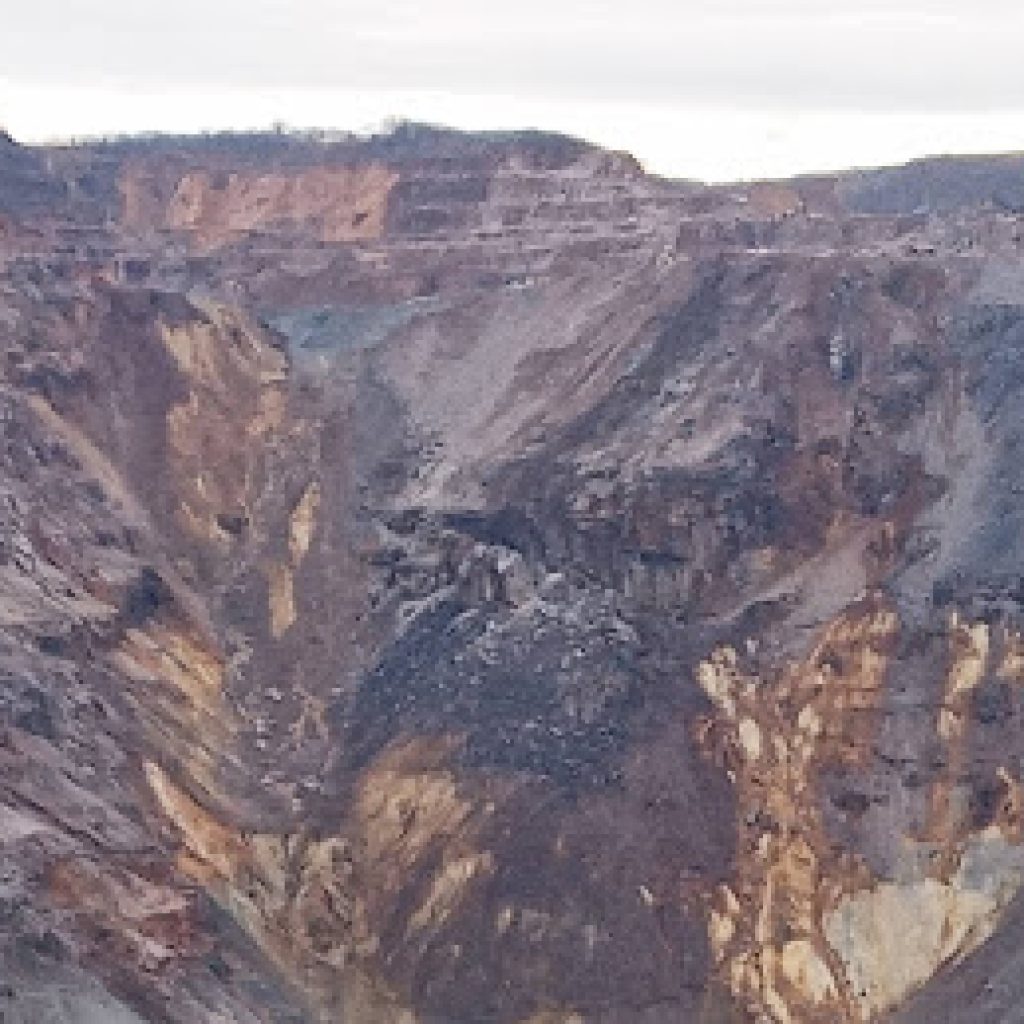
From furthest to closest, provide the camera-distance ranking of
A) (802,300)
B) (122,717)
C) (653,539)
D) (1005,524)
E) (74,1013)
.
Result: (802,300), (653,539), (1005,524), (122,717), (74,1013)

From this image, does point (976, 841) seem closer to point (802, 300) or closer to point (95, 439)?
point (802, 300)

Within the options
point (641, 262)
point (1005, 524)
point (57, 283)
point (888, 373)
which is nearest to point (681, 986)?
point (1005, 524)

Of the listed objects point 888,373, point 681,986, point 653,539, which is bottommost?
point 681,986

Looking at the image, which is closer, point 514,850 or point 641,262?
point 514,850

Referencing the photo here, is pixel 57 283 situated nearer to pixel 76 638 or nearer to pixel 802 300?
pixel 76 638

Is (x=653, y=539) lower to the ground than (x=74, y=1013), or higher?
higher

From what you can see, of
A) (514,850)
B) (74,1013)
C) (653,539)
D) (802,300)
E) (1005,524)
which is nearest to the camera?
(74,1013)
